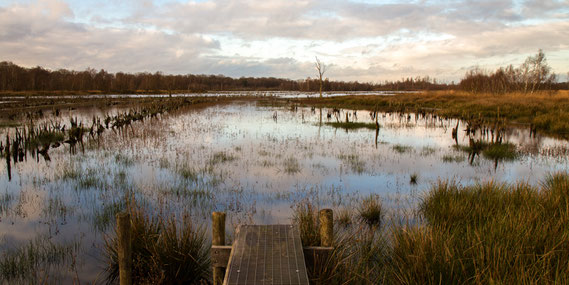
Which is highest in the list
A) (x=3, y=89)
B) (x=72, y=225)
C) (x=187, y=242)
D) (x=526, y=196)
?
(x=3, y=89)

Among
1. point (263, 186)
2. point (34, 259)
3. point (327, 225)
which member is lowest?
point (34, 259)

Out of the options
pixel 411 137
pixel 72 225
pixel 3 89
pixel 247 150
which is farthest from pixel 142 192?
pixel 3 89

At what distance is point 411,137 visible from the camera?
20703 millimetres

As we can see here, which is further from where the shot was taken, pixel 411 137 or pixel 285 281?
pixel 411 137

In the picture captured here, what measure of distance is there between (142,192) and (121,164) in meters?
3.81

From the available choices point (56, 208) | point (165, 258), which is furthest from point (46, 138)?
point (165, 258)

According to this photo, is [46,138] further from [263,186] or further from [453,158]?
[453,158]

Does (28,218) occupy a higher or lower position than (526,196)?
lower

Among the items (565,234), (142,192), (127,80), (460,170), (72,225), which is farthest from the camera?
(127,80)

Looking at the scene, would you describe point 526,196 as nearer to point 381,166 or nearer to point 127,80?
point 381,166

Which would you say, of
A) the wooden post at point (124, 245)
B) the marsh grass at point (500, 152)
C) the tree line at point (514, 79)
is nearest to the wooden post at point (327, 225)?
the wooden post at point (124, 245)

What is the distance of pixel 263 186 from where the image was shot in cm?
1052

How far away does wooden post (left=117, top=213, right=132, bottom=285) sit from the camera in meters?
4.24

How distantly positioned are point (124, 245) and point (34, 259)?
2.91m
